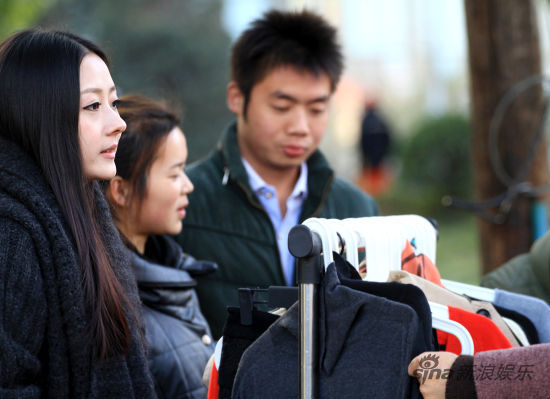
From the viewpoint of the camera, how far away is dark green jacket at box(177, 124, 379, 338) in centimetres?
327

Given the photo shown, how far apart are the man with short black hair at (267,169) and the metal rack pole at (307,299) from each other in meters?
1.39

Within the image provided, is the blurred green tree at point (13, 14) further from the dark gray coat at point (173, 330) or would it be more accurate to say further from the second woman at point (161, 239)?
the dark gray coat at point (173, 330)

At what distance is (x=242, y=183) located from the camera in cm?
340

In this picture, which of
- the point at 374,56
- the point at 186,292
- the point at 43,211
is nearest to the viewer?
Result: the point at 43,211

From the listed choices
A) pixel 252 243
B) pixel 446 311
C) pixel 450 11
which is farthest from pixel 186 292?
pixel 450 11

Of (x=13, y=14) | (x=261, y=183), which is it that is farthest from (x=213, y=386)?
(x=13, y=14)

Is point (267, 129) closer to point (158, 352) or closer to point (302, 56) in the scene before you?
point (302, 56)

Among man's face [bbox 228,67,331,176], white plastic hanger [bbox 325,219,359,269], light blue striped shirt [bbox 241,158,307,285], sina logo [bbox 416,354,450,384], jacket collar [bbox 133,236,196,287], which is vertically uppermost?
man's face [bbox 228,67,331,176]

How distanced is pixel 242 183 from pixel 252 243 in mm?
290

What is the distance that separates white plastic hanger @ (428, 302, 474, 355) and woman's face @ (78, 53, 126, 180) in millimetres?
1029

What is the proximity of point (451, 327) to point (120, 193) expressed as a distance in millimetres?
1461

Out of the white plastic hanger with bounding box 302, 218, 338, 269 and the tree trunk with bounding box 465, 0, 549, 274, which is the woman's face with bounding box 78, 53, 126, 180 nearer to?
the white plastic hanger with bounding box 302, 218, 338, 269

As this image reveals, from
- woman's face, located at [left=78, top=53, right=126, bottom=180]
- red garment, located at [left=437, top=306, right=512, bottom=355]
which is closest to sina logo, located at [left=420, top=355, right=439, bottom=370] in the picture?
red garment, located at [left=437, top=306, right=512, bottom=355]

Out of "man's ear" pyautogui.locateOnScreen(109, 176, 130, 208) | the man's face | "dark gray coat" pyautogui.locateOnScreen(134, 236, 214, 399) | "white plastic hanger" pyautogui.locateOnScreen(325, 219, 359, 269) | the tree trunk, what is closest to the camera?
"white plastic hanger" pyautogui.locateOnScreen(325, 219, 359, 269)
